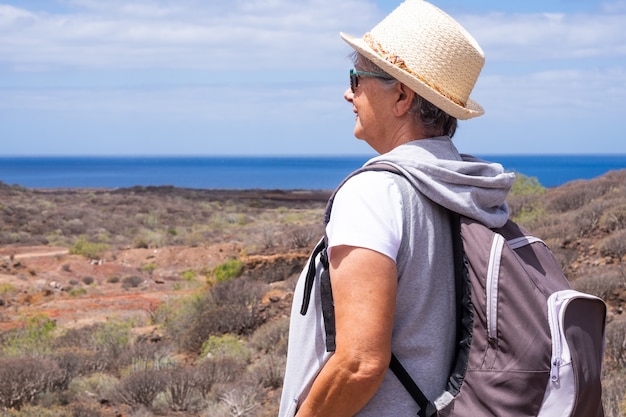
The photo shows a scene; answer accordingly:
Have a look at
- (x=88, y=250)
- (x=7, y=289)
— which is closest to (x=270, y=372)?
(x=7, y=289)

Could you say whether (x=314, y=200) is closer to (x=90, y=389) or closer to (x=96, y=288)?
(x=96, y=288)

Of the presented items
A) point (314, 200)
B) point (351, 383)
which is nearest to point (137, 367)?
point (351, 383)

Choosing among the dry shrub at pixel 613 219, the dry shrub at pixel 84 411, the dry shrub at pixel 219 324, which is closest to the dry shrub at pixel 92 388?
the dry shrub at pixel 84 411

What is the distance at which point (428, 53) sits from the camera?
2.05 m

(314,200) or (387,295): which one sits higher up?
(387,295)

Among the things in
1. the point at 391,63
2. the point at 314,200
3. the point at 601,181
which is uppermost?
the point at 391,63

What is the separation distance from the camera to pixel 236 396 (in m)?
7.10

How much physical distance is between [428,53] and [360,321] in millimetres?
748

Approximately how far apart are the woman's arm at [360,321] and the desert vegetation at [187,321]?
3809 millimetres

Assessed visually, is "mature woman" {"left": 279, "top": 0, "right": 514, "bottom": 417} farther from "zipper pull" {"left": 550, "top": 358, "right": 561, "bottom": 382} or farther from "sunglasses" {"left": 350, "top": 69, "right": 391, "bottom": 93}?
"zipper pull" {"left": 550, "top": 358, "right": 561, "bottom": 382}

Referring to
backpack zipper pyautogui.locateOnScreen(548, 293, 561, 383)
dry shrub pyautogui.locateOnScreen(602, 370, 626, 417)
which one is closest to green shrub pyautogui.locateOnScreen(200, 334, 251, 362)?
dry shrub pyautogui.locateOnScreen(602, 370, 626, 417)

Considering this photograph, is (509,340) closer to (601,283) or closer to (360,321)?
(360,321)

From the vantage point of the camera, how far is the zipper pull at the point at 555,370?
5.74 feet

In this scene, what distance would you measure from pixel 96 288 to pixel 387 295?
1760 centimetres
